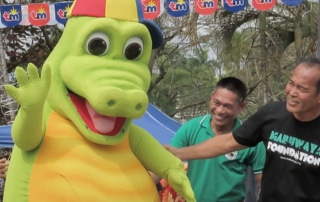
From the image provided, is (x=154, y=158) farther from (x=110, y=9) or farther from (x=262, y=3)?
(x=262, y=3)

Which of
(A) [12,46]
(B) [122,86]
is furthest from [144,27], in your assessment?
(A) [12,46]

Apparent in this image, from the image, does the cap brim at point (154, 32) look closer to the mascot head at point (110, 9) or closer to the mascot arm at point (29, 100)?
the mascot head at point (110, 9)

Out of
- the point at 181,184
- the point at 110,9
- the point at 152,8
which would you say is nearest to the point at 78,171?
the point at 181,184

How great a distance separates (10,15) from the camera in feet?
21.5

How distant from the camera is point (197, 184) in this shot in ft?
10.6

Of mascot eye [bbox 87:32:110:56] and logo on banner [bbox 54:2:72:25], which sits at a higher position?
mascot eye [bbox 87:32:110:56]

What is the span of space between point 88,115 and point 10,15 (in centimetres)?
428

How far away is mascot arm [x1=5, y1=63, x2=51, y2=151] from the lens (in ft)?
7.66

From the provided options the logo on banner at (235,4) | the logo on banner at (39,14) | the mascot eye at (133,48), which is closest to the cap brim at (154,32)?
the mascot eye at (133,48)

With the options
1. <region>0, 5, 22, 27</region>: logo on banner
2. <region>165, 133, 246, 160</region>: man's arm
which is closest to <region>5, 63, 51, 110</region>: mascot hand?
<region>165, 133, 246, 160</region>: man's arm

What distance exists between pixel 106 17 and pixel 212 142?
0.86 metres

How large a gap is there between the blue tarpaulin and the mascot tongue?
8.51ft

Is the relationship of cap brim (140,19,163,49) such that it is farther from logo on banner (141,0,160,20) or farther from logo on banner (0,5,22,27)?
logo on banner (0,5,22,27)

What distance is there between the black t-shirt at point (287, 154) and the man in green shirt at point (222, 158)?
0.27 m
